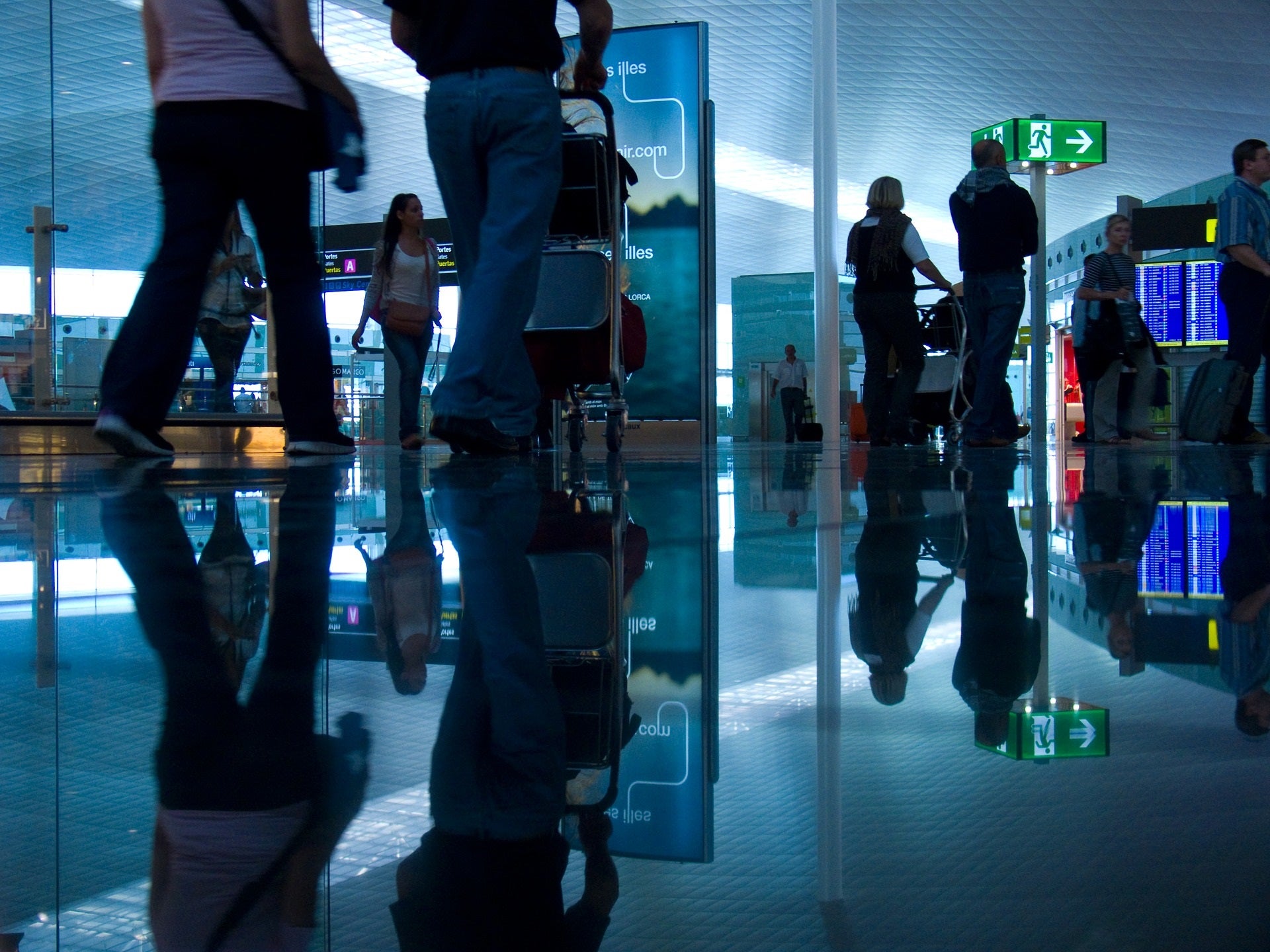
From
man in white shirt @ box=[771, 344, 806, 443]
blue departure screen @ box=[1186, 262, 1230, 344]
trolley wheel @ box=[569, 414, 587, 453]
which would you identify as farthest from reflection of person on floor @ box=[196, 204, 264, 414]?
man in white shirt @ box=[771, 344, 806, 443]

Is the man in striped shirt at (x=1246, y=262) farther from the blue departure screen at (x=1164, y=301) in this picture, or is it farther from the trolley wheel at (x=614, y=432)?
the blue departure screen at (x=1164, y=301)

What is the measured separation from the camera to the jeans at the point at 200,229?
2.69 metres

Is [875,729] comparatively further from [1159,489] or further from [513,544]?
[1159,489]

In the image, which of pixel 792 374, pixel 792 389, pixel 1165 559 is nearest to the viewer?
pixel 1165 559

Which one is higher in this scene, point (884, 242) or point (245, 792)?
point (884, 242)

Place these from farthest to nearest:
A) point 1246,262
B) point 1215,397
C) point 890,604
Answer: point 1246,262 < point 1215,397 < point 890,604

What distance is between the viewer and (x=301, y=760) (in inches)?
13.7

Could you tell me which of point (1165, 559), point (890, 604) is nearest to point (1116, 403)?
point (1165, 559)

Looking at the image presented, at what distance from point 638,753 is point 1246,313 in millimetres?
5920

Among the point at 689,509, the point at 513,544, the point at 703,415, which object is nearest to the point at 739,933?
the point at 513,544

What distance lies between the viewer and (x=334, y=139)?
2.89 m

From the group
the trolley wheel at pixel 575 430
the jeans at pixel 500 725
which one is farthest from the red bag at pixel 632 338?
the jeans at pixel 500 725

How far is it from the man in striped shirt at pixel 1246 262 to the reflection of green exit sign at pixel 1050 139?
3224 millimetres

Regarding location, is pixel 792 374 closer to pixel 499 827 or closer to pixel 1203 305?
pixel 1203 305
